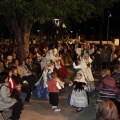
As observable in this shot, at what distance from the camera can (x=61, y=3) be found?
14.7 metres

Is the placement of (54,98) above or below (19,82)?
below

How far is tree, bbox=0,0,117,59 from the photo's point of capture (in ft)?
44.3

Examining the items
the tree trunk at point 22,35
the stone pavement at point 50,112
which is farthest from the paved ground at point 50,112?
the tree trunk at point 22,35

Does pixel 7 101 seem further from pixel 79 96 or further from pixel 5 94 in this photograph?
pixel 79 96

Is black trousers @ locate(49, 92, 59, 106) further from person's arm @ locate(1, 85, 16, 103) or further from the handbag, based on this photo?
person's arm @ locate(1, 85, 16, 103)

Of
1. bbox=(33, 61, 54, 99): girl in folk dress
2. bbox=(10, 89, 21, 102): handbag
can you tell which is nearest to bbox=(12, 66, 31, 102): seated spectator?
bbox=(10, 89, 21, 102): handbag

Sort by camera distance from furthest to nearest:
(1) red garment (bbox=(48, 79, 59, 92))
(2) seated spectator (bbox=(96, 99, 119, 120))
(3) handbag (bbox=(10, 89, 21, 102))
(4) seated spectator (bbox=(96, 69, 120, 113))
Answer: (1) red garment (bbox=(48, 79, 59, 92))
(3) handbag (bbox=(10, 89, 21, 102))
(4) seated spectator (bbox=(96, 69, 120, 113))
(2) seated spectator (bbox=(96, 99, 119, 120))

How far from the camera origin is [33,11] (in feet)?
44.9

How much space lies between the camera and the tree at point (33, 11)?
44.3ft

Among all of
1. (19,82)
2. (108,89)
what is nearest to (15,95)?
(19,82)

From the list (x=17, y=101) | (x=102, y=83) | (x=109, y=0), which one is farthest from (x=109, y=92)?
(x=109, y=0)

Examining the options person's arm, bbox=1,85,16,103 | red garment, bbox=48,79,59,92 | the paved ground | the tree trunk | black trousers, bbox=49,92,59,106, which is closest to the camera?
person's arm, bbox=1,85,16,103

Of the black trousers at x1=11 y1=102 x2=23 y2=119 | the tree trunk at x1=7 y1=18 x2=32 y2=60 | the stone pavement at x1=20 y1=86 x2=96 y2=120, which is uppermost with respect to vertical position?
the tree trunk at x1=7 y1=18 x2=32 y2=60

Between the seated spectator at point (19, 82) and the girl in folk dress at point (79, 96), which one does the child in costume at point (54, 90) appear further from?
the seated spectator at point (19, 82)
